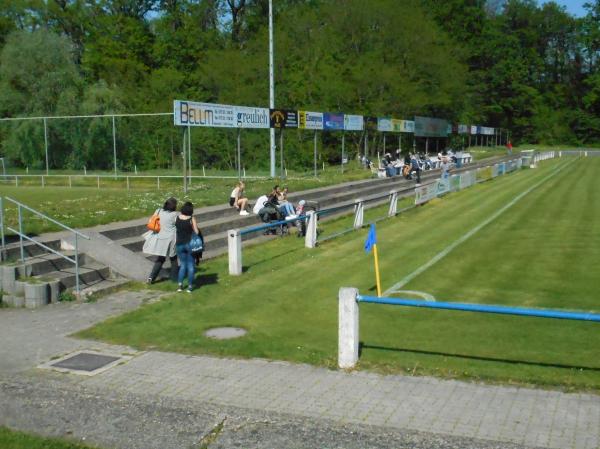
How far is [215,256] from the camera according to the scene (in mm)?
15586

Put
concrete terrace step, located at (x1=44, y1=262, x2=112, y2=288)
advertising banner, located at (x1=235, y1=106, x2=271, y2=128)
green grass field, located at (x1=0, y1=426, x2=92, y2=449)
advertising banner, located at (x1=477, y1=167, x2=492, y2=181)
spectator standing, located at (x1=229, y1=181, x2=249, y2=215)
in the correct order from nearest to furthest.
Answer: green grass field, located at (x1=0, y1=426, x2=92, y2=449) < concrete terrace step, located at (x1=44, y1=262, x2=112, y2=288) < spectator standing, located at (x1=229, y1=181, x2=249, y2=215) < advertising banner, located at (x1=235, y1=106, x2=271, y2=128) < advertising banner, located at (x1=477, y1=167, x2=492, y2=181)

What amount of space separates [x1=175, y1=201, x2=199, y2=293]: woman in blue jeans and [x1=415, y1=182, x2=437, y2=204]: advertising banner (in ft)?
51.8

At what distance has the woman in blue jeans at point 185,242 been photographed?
1180 cm

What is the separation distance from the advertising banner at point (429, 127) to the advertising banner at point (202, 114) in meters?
32.9

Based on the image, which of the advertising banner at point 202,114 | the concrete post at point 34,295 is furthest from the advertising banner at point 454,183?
the concrete post at point 34,295

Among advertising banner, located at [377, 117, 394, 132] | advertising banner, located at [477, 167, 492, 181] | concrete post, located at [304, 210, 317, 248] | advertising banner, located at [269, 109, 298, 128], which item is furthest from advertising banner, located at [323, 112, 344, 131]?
Result: concrete post, located at [304, 210, 317, 248]

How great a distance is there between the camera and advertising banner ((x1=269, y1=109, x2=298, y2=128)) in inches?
1158

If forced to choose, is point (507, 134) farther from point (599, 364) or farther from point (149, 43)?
point (599, 364)

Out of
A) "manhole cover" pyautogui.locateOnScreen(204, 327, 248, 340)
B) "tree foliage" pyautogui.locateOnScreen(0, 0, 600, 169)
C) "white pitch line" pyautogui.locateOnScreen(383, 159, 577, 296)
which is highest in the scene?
"tree foliage" pyautogui.locateOnScreen(0, 0, 600, 169)

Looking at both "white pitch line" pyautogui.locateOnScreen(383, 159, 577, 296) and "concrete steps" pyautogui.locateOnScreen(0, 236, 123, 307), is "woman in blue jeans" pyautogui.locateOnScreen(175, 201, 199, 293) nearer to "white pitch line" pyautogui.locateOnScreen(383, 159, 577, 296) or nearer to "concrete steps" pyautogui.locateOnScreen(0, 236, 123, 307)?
"concrete steps" pyautogui.locateOnScreen(0, 236, 123, 307)

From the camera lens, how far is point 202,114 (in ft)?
77.3

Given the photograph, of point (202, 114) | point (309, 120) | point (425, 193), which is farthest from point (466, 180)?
point (202, 114)

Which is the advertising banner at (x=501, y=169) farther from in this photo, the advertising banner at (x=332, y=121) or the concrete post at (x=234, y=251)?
the concrete post at (x=234, y=251)

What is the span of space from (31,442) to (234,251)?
765 cm
